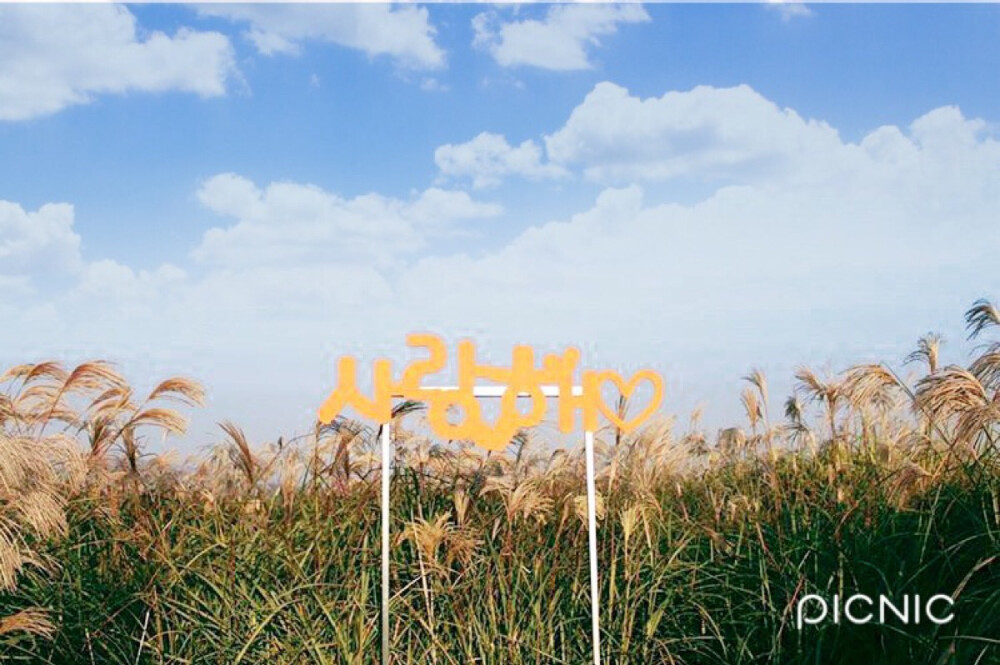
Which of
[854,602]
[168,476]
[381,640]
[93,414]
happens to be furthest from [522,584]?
[93,414]

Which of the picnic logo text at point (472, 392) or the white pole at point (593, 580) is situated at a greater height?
the picnic logo text at point (472, 392)

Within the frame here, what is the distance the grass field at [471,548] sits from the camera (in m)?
4.75

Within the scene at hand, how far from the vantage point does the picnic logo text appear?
5172 millimetres

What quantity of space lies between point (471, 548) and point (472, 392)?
2.64 feet

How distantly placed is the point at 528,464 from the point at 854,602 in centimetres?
214

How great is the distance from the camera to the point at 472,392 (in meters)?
5.21

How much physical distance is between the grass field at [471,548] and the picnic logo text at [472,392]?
32 cm

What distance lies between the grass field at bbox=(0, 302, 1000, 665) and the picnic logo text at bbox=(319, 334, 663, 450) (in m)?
0.32

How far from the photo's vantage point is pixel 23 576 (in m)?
6.00

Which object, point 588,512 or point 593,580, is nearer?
point 593,580

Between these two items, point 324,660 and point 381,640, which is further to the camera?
point 381,640

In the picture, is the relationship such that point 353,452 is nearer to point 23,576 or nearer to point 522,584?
point 522,584

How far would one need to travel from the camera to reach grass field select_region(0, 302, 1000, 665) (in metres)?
4.75

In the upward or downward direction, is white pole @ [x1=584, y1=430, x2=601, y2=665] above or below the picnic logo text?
below
